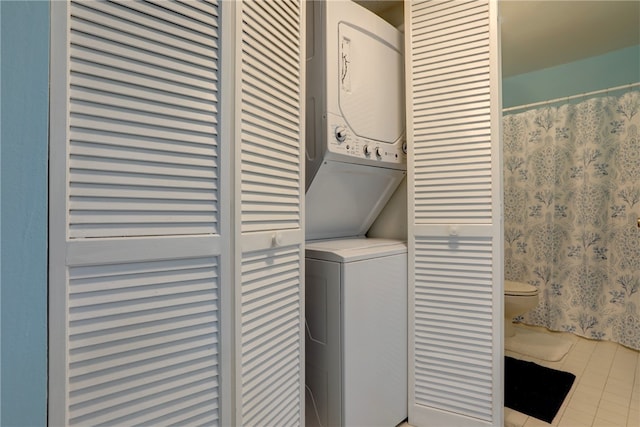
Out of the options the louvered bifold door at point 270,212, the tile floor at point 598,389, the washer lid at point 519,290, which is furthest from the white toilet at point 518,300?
the louvered bifold door at point 270,212

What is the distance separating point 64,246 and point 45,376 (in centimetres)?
25

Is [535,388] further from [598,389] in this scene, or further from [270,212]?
[270,212]

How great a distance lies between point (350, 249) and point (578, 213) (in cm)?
225

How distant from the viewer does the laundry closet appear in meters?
0.73

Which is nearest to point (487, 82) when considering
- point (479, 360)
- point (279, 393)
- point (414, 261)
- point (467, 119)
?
point (467, 119)

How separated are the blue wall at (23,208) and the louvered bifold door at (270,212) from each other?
45 centimetres

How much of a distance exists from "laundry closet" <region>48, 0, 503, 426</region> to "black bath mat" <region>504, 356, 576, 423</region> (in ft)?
1.40

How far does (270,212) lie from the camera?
3.68ft

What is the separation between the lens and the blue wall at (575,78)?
2.59 meters

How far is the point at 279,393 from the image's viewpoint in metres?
1.16

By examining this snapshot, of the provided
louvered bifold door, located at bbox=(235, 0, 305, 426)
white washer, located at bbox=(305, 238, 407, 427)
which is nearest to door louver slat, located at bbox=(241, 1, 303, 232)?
louvered bifold door, located at bbox=(235, 0, 305, 426)

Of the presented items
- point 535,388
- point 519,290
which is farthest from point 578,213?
point 535,388

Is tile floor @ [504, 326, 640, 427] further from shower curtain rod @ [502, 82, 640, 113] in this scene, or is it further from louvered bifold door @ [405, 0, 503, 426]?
shower curtain rod @ [502, 82, 640, 113]

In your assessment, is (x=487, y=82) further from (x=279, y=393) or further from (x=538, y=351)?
(x=538, y=351)
